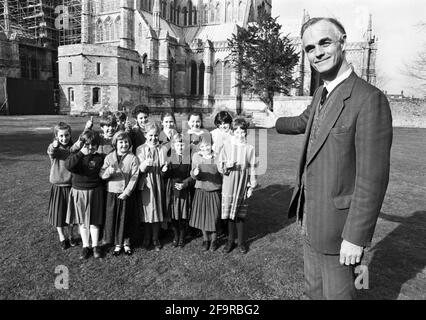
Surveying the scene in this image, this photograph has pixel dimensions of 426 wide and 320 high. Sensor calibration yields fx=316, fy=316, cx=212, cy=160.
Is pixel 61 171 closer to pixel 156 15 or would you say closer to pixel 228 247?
pixel 228 247

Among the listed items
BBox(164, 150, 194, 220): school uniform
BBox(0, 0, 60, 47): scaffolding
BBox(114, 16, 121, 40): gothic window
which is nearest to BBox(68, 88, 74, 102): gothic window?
BBox(114, 16, 121, 40): gothic window

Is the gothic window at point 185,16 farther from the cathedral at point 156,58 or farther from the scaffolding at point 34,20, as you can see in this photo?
the scaffolding at point 34,20

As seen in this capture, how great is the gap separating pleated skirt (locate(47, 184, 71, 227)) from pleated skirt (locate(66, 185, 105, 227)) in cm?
14

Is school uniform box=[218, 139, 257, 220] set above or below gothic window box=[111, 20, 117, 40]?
below

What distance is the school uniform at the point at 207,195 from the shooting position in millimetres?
4371

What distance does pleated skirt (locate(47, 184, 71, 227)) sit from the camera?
4203 millimetres

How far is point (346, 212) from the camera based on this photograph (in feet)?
6.87

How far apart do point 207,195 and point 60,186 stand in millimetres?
1970

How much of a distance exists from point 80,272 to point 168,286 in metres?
1.10

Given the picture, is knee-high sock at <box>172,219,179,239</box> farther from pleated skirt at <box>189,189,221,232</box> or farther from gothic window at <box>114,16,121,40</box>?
gothic window at <box>114,16,121,40</box>

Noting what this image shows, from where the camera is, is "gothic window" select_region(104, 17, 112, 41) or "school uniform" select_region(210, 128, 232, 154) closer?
"school uniform" select_region(210, 128, 232, 154)

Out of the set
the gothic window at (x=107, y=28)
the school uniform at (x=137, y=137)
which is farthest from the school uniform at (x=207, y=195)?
the gothic window at (x=107, y=28)
